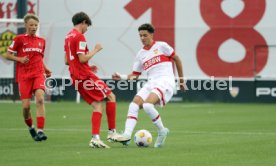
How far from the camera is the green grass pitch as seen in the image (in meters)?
11.1

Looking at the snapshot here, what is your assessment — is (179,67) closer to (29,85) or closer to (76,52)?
(76,52)

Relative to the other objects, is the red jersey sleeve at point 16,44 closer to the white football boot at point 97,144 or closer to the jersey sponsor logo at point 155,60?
the jersey sponsor logo at point 155,60

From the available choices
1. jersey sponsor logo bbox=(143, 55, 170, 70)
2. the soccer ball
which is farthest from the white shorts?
the soccer ball

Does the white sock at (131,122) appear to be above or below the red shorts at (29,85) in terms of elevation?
below

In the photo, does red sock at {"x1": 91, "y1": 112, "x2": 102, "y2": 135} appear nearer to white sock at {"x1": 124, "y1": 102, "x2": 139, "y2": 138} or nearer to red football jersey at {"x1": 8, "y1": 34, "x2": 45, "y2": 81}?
white sock at {"x1": 124, "y1": 102, "x2": 139, "y2": 138}

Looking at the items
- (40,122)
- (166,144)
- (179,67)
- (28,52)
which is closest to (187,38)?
(28,52)

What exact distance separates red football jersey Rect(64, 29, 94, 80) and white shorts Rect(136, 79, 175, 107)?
0.96m

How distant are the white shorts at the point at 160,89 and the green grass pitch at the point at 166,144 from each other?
31.3 inches

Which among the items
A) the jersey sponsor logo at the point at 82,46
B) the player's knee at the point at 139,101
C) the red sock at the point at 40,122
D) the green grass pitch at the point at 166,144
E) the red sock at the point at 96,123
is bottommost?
the green grass pitch at the point at 166,144

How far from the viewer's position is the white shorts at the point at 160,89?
13.6 meters

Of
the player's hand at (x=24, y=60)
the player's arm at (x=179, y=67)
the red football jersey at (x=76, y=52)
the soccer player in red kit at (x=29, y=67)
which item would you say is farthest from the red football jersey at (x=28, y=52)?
the player's arm at (x=179, y=67)

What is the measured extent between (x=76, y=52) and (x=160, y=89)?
1.49m

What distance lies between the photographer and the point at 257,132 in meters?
16.6

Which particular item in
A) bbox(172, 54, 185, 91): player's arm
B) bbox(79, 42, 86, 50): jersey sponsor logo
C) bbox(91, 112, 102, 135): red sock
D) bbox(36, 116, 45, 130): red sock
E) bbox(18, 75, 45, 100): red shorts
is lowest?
bbox(36, 116, 45, 130): red sock
